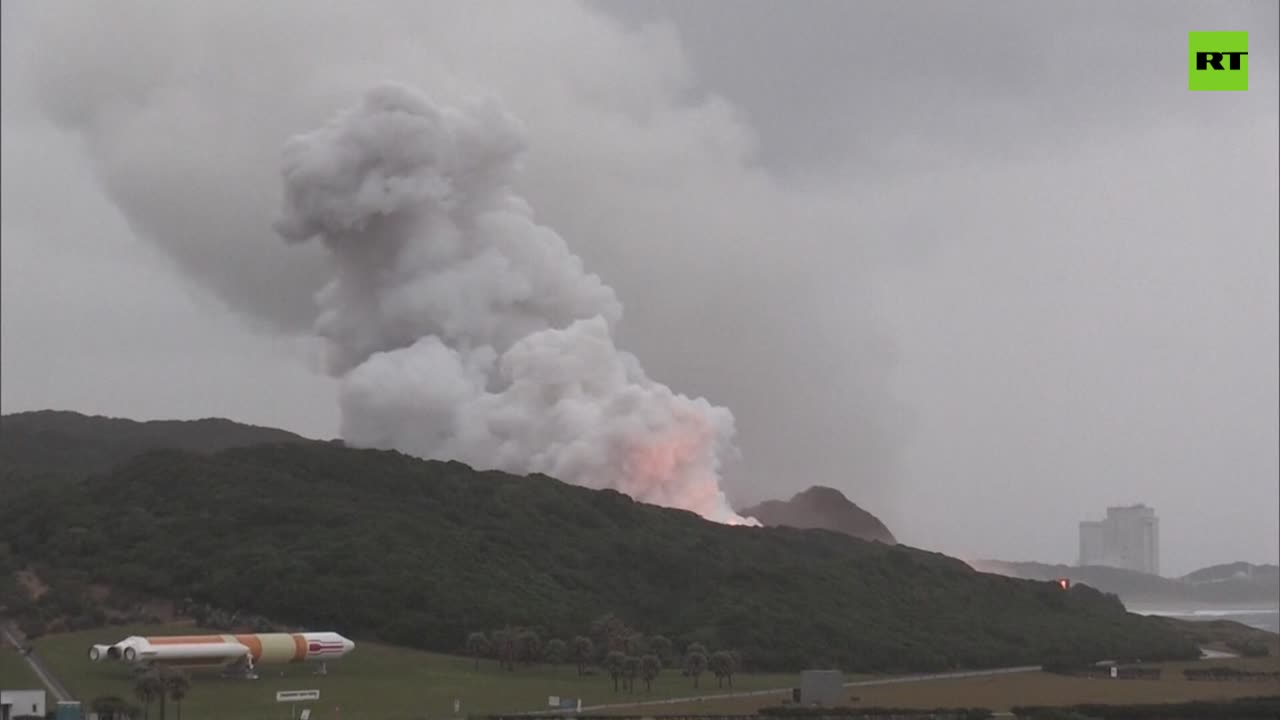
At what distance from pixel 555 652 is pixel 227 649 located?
2316 centimetres

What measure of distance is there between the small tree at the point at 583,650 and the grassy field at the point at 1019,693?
613 inches

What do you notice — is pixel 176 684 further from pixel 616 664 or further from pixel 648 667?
pixel 648 667

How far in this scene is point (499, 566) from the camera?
143500mm

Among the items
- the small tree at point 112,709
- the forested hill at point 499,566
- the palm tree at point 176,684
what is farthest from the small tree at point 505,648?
the small tree at point 112,709

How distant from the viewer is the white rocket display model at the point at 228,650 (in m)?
104

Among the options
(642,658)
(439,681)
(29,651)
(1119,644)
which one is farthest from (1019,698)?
(29,651)

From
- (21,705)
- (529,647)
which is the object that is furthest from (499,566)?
(21,705)

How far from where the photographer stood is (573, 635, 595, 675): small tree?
11969 cm

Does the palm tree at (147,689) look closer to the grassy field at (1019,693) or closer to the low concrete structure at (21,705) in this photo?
the low concrete structure at (21,705)

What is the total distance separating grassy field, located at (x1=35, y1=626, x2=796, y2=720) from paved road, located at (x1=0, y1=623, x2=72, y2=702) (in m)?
0.62

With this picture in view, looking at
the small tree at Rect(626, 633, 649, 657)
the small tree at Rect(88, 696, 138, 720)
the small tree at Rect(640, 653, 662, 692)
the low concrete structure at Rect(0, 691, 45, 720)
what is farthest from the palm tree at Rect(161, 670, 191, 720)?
the small tree at Rect(626, 633, 649, 657)

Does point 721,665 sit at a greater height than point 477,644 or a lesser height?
lesser

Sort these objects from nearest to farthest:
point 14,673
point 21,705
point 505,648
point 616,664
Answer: point 21,705 < point 14,673 < point 616,664 < point 505,648

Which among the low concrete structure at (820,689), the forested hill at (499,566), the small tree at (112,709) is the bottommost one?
the small tree at (112,709)
